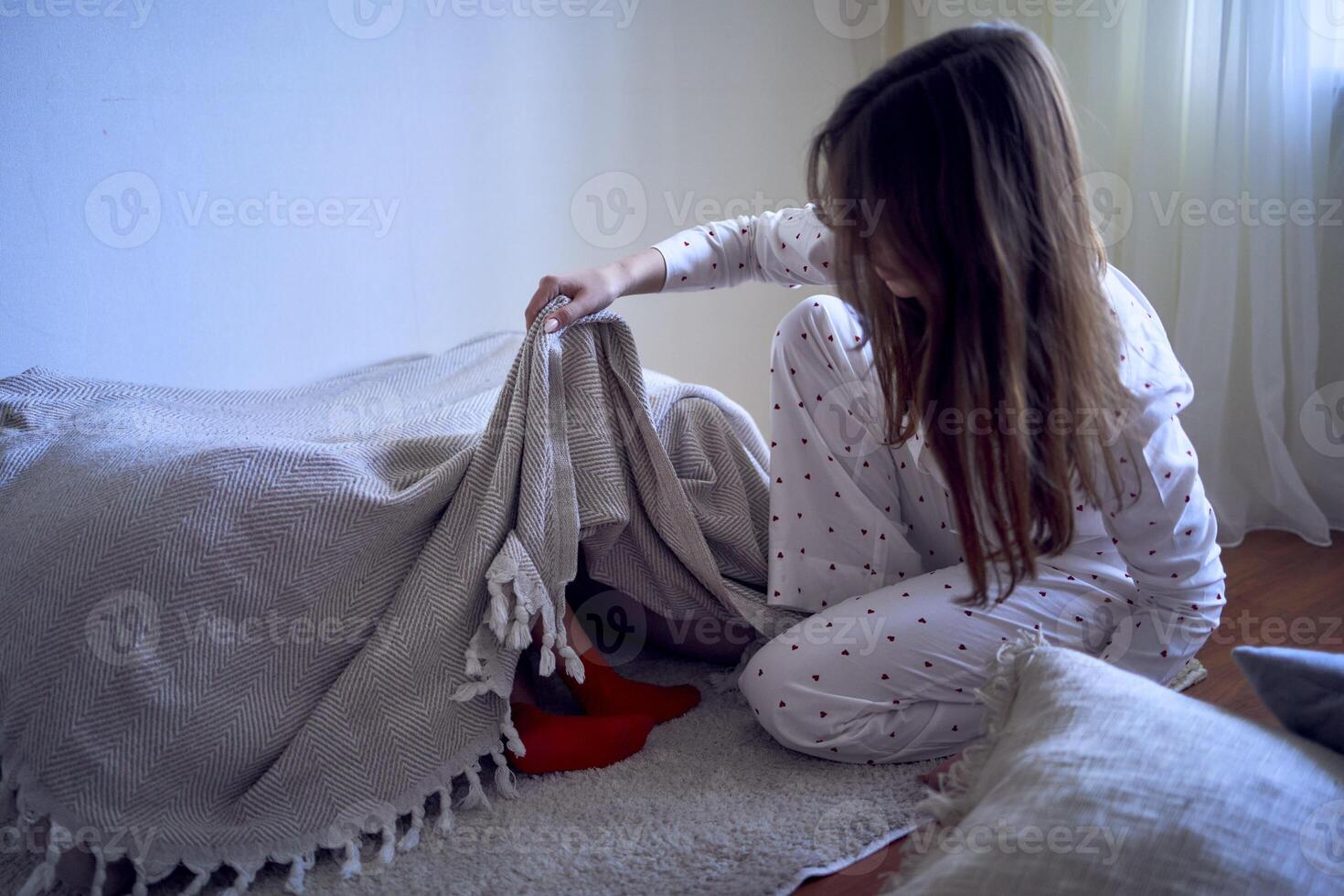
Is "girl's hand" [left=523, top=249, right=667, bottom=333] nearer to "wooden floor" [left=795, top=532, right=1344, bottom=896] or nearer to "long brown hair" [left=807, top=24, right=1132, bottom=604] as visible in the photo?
"long brown hair" [left=807, top=24, right=1132, bottom=604]

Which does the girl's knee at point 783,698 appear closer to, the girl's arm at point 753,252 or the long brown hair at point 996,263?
the long brown hair at point 996,263

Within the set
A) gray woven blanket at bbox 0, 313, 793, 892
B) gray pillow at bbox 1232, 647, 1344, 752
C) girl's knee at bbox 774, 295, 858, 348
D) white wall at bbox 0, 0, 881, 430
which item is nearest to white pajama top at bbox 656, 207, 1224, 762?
girl's knee at bbox 774, 295, 858, 348

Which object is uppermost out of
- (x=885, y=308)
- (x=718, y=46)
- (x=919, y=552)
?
(x=718, y=46)

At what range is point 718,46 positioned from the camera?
2070 mm

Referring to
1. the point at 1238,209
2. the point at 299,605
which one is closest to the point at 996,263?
the point at 299,605

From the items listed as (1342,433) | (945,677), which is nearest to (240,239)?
(945,677)

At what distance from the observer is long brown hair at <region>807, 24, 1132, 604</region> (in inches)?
31.6

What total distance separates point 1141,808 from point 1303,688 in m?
0.16

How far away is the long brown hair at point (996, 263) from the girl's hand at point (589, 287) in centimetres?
36

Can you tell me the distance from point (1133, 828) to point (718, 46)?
1840 mm

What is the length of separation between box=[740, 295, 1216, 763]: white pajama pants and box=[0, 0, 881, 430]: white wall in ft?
2.90

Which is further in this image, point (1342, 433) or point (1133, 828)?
point (1342, 433)

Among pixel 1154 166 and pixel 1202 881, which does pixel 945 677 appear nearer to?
pixel 1202 881

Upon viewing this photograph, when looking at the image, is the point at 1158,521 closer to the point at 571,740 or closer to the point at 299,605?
the point at 571,740
